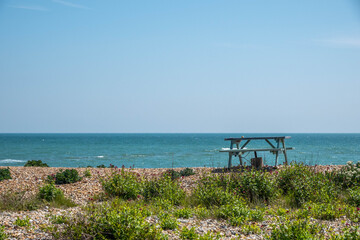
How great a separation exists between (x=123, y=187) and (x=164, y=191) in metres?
0.95

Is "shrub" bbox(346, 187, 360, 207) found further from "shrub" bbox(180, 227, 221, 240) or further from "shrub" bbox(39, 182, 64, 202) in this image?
"shrub" bbox(39, 182, 64, 202)

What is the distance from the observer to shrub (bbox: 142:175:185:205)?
7242 millimetres

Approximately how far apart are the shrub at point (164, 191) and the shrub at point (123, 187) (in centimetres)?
20

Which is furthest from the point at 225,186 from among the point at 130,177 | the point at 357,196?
the point at 357,196

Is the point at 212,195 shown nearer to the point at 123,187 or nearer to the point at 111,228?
the point at 123,187

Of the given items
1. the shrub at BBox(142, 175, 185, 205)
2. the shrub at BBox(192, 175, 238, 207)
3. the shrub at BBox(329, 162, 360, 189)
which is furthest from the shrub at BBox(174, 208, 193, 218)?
the shrub at BBox(329, 162, 360, 189)

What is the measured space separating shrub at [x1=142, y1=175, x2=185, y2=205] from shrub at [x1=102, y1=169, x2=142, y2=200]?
20 centimetres

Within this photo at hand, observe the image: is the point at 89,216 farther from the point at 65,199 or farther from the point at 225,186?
the point at 225,186

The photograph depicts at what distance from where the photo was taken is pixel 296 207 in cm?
687

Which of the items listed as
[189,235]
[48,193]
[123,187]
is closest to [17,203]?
[48,193]

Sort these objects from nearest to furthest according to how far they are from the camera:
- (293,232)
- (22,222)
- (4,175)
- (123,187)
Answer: (293,232), (22,222), (123,187), (4,175)

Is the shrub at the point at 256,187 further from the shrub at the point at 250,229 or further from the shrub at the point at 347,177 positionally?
the shrub at the point at 347,177

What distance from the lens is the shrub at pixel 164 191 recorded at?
23.8 ft

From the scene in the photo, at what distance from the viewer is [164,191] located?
7.43m
